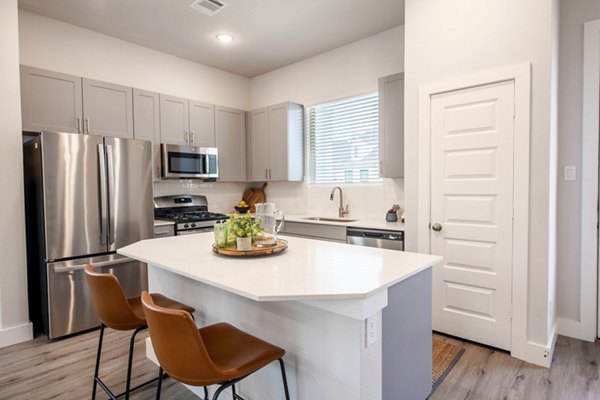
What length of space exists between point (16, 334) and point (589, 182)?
15.8 ft

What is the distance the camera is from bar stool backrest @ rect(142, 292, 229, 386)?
1162 mm

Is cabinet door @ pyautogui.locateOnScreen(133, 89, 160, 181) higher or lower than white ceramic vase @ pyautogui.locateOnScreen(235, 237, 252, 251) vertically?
higher

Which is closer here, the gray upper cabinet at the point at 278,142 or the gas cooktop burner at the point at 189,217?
the gas cooktop burner at the point at 189,217

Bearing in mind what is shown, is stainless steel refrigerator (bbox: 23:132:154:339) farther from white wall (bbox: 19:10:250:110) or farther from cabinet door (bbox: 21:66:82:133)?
white wall (bbox: 19:10:250:110)

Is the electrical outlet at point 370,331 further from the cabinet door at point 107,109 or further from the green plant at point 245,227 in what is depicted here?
the cabinet door at point 107,109

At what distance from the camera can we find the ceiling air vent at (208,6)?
122 inches

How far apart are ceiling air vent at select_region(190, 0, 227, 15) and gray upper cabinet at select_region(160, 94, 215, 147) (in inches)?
48.6

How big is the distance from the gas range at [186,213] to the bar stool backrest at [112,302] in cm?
201

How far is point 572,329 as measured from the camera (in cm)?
276

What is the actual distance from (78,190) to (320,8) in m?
2.77

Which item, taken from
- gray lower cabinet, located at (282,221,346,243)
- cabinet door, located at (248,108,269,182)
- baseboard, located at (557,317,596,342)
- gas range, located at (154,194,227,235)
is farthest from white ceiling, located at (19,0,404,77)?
baseboard, located at (557,317,596,342)

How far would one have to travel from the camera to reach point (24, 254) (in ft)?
9.59

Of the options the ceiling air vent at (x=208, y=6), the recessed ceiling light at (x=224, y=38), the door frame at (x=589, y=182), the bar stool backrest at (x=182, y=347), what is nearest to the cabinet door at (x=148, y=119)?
the recessed ceiling light at (x=224, y=38)

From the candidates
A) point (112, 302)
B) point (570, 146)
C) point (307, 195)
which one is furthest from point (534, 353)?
point (307, 195)
